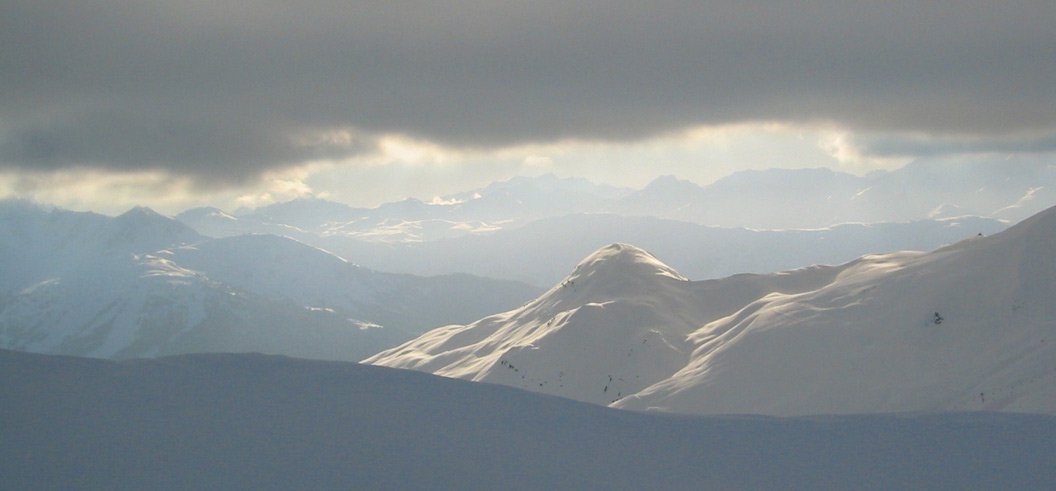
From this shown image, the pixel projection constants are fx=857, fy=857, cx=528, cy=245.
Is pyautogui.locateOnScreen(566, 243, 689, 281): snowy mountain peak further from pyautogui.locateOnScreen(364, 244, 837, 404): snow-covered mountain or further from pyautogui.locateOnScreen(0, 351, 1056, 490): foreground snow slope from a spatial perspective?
pyautogui.locateOnScreen(0, 351, 1056, 490): foreground snow slope

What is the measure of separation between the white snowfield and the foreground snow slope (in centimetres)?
935

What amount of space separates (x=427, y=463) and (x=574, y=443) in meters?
2.08

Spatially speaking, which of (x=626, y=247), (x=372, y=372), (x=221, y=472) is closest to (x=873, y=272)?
(x=626, y=247)

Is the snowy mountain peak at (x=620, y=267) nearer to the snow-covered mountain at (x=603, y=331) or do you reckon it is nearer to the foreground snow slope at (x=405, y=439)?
the snow-covered mountain at (x=603, y=331)

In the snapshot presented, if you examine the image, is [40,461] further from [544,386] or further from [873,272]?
[873,272]

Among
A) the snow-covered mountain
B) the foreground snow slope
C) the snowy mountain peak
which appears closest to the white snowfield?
the snow-covered mountain

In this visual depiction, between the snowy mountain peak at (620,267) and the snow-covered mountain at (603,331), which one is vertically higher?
the snowy mountain peak at (620,267)

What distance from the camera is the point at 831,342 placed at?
130 feet

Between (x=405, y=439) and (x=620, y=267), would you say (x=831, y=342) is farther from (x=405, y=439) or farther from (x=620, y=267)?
(x=620, y=267)

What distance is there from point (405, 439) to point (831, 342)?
32956mm

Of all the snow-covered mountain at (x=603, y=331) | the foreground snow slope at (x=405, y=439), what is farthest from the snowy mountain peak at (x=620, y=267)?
the foreground snow slope at (x=405, y=439)

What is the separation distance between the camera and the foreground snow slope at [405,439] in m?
9.54

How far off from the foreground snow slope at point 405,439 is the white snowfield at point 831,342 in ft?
30.7

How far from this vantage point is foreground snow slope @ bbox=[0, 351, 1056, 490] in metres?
9.54
